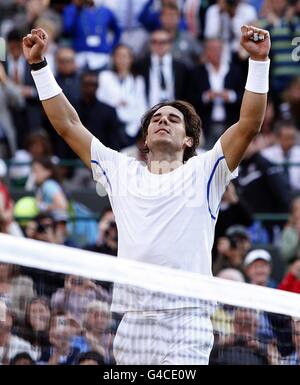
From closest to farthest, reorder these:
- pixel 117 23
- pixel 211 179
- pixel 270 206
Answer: pixel 211 179 → pixel 270 206 → pixel 117 23

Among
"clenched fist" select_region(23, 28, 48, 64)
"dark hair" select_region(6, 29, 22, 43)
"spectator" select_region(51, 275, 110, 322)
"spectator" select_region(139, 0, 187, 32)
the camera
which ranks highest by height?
"spectator" select_region(139, 0, 187, 32)

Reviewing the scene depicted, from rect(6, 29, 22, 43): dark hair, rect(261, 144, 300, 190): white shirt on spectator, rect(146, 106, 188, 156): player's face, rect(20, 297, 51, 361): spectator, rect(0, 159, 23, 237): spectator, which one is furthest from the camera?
rect(6, 29, 22, 43): dark hair

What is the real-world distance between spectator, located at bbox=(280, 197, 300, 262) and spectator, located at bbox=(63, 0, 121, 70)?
4.47 metres

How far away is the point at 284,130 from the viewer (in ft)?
53.1

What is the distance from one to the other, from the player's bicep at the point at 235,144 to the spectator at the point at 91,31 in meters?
10.1

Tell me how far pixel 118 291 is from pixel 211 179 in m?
0.97

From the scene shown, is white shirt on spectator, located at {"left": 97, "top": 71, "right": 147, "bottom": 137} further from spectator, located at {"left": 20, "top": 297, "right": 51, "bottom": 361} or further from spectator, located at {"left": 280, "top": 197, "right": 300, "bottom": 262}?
spectator, located at {"left": 20, "top": 297, "right": 51, "bottom": 361}

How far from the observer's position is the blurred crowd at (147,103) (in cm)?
1405

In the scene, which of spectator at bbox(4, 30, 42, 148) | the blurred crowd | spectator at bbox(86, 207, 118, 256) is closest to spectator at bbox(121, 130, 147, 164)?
the blurred crowd

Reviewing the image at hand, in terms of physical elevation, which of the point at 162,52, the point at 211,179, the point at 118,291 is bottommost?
the point at 118,291

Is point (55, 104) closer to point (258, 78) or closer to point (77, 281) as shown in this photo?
point (258, 78)

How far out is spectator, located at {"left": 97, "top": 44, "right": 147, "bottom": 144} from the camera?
17.0 meters
